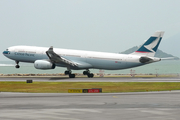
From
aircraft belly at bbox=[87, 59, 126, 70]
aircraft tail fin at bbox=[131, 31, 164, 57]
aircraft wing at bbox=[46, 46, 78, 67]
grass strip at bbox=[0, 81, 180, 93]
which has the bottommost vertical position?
grass strip at bbox=[0, 81, 180, 93]

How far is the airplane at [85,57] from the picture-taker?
6869 cm

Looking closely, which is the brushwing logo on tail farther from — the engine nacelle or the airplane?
the engine nacelle

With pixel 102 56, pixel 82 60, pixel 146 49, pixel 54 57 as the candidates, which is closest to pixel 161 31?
pixel 146 49

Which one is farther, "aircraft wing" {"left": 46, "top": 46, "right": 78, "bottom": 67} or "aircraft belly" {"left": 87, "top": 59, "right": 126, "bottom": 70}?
"aircraft belly" {"left": 87, "top": 59, "right": 126, "bottom": 70}

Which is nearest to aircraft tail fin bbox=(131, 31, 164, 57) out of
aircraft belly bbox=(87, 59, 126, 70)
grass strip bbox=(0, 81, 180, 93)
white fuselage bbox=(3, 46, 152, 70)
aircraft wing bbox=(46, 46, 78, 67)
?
white fuselage bbox=(3, 46, 152, 70)

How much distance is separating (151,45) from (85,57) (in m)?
14.4

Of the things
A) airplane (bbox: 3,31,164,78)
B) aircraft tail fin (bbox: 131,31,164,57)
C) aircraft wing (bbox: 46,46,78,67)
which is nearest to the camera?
aircraft wing (bbox: 46,46,78,67)

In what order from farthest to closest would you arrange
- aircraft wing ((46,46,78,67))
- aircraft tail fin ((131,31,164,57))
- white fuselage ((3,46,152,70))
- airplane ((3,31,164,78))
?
aircraft tail fin ((131,31,164,57)), white fuselage ((3,46,152,70)), airplane ((3,31,164,78)), aircraft wing ((46,46,78,67))

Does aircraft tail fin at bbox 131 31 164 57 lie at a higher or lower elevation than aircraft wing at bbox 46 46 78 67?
higher

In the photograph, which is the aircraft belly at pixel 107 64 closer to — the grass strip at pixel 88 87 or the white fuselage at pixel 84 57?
the white fuselage at pixel 84 57

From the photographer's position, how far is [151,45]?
6938 cm

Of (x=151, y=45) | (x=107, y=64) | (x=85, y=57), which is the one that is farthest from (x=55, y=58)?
(x=151, y=45)

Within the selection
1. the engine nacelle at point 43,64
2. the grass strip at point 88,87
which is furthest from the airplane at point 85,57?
the grass strip at point 88,87

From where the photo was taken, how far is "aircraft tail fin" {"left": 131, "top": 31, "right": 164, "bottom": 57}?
6925cm
